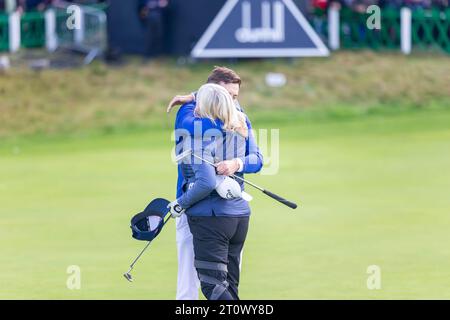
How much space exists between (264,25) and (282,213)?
35.6 ft

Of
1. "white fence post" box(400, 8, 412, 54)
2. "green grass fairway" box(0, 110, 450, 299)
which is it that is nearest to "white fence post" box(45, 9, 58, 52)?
"green grass fairway" box(0, 110, 450, 299)

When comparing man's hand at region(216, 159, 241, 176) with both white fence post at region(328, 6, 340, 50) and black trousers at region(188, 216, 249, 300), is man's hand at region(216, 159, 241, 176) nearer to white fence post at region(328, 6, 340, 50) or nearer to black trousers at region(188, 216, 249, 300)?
black trousers at region(188, 216, 249, 300)

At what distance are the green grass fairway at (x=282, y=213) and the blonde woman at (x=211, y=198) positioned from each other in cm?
189

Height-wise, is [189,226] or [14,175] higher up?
[189,226]

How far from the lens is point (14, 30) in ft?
94.3

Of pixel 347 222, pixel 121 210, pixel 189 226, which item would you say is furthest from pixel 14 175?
pixel 189 226

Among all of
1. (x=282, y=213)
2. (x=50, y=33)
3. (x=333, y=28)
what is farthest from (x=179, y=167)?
(x=50, y=33)

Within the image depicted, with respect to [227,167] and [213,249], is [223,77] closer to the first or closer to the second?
[227,167]

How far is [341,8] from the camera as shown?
28.5 m

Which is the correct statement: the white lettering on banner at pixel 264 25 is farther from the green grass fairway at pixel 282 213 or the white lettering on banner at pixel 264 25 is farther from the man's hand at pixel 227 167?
the man's hand at pixel 227 167

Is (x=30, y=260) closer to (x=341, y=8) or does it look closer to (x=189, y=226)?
(x=189, y=226)

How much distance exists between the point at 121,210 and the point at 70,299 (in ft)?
18.0

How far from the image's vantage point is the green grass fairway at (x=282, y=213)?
1213 centimetres

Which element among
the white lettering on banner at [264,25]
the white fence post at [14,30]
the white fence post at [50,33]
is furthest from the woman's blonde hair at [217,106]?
the white fence post at [50,33]
